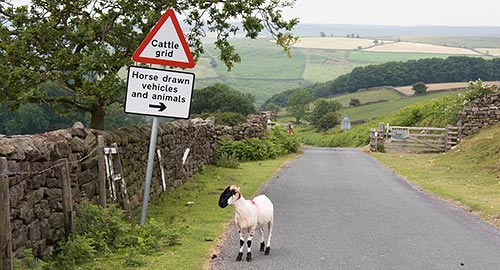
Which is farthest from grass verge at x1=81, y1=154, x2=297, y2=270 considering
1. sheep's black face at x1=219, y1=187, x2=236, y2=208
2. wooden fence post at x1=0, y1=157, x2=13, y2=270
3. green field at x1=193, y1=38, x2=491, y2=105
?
green field at x1=193, y1=38, x2=491, y2=105

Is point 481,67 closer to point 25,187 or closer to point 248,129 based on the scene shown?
point 248,129

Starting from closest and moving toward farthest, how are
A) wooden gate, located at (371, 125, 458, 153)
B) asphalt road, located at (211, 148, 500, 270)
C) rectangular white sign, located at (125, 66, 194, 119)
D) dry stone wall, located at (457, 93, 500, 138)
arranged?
asphalt road, located at (211, 148, 500, 270) < rectangular white sign, located at (125, 66, 194, 119) < dry stone wall, located at (457, 93, 500, 138) < wooden gate, located at (371, 125, 458, 153)

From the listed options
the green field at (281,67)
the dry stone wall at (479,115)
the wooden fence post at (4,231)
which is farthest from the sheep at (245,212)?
the green field at (281,67)

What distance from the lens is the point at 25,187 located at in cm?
852

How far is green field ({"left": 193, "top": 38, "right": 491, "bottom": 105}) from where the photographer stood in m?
128

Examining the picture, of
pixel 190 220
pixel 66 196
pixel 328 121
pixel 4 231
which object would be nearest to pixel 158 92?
pixel 66 196

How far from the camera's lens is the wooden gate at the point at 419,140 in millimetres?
37688

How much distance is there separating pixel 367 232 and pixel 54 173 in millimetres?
5428

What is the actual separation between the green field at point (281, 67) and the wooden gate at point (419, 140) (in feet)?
245

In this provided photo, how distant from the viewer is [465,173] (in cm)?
2423

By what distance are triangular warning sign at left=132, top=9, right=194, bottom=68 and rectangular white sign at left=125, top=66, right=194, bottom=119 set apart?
0.15m

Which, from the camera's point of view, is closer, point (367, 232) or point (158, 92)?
point (158, 92)

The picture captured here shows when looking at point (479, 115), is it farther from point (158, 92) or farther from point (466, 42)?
point (466, 42)

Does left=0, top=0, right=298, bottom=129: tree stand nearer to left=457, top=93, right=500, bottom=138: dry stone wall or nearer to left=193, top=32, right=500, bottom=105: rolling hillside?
left=457, top=93, right=500, bottom=138: dry stone wall
